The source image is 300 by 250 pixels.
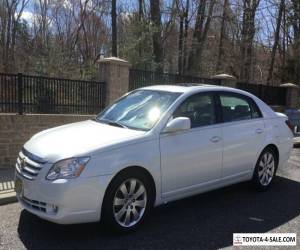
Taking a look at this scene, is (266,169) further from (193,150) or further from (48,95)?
(48,95)

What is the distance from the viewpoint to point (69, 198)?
402cm

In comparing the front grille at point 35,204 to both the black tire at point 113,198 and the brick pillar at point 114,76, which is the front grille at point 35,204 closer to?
the black tire at point 113,198

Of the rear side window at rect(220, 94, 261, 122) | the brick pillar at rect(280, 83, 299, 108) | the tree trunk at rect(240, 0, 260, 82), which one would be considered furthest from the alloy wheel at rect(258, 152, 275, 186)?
the tree trunk at rect(240, 0, 260, 82)

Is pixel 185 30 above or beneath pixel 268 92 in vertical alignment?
above

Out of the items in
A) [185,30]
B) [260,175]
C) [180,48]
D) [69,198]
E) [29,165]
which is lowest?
[260,175]

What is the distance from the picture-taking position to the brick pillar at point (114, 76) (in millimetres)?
9680

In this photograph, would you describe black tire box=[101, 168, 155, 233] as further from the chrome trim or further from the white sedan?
the chrome trim

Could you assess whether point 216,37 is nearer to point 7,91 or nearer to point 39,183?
point 7,91

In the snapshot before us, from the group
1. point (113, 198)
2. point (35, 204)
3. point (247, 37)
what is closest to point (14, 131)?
point (35, 204)

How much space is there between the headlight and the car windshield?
997 mm

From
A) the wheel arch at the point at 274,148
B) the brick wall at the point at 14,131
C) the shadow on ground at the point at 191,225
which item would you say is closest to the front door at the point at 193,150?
the shadow on ground at the point at 191,225

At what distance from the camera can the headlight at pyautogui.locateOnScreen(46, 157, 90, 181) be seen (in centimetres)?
408

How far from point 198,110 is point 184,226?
1582 millimetres

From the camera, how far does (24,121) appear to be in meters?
8.02
